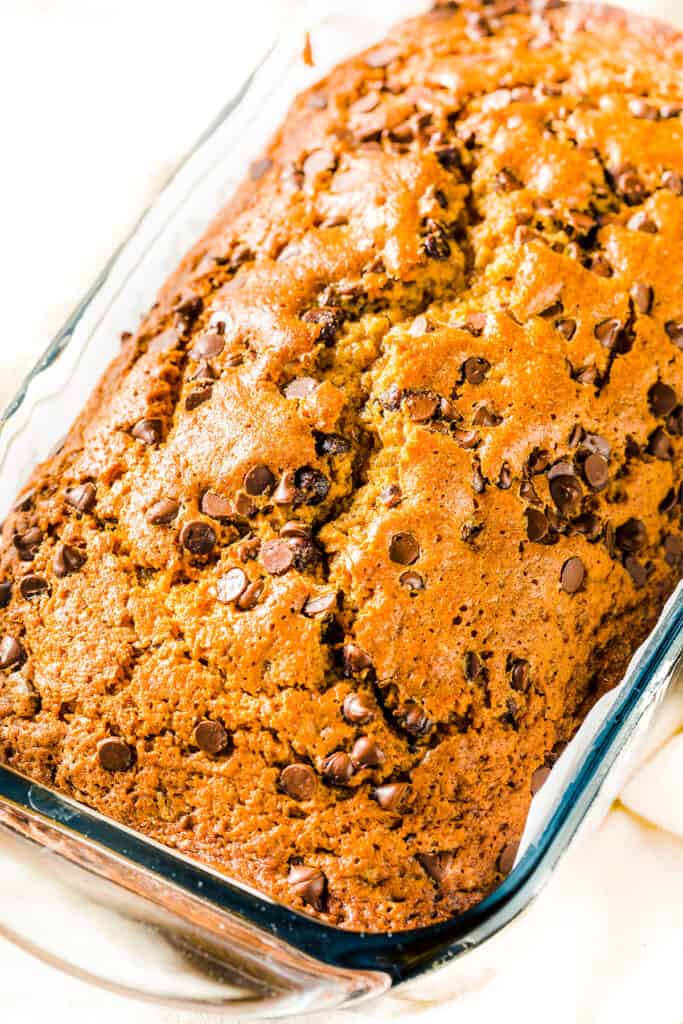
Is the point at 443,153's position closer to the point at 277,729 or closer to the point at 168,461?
the point at 168,461

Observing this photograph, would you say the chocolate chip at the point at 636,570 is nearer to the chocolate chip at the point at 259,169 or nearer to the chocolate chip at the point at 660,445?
the chocolate chip at the point at 660,445

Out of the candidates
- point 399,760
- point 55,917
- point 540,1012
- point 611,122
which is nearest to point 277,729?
point 399,760

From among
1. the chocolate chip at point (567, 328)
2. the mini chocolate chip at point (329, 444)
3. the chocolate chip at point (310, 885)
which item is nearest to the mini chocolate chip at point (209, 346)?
the mini chocolate chip at point (329, 444)

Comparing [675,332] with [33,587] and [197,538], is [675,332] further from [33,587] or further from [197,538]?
[33,587]

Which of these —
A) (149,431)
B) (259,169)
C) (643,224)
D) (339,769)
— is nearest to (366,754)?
(339,769)

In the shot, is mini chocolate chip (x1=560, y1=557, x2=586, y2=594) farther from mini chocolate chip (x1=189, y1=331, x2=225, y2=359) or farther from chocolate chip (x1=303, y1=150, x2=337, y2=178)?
chocolate chip (x1=303, y1=150, x2=337, y2=178)

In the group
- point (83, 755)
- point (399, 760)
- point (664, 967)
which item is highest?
point (83, 755)
